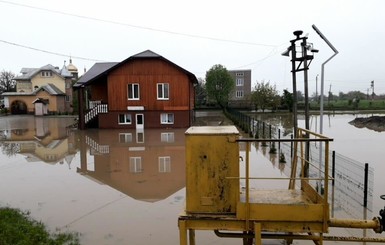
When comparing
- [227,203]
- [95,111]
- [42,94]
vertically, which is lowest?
[227,203]

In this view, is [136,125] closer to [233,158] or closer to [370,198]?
[370,198]

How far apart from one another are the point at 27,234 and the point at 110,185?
171 inches

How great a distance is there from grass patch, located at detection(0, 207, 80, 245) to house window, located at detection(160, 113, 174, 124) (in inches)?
833

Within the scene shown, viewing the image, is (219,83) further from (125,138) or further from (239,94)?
(125,138)

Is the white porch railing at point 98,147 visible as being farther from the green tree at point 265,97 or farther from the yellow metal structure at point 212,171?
the green tree at point 265,97

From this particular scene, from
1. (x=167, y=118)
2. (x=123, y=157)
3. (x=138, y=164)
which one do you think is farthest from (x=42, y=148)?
(x=167, y=118)

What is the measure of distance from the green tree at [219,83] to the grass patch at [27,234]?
49.8 meters

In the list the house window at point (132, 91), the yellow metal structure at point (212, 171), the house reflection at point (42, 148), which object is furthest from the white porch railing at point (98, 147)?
the yellow metal structure at point (212, 171)

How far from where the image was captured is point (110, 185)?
428 inches

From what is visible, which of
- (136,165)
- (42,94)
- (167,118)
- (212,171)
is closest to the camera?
(212,171)

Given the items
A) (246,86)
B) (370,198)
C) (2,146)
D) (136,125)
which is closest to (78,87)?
(136,125)

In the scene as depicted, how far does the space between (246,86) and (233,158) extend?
77445mm

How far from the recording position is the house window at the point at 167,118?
2862cm

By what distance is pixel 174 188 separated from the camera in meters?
10.4
